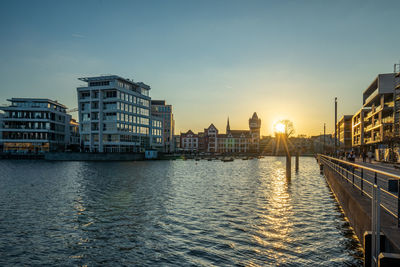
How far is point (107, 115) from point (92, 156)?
14109 mm

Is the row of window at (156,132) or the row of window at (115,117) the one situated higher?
the row of window at (115,117)

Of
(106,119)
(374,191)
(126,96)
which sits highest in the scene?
(126,96)

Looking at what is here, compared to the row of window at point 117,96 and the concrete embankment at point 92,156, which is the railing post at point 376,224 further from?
the row of window at point 117,96

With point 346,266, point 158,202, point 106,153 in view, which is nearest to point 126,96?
point 106,153

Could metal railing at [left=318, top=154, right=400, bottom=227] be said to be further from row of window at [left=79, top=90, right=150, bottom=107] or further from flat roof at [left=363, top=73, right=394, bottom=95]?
row of window at [left=79, top=90, right=150, bottom=107]

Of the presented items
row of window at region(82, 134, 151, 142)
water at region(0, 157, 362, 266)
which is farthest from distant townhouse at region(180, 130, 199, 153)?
water at region(0, 157, 362, 266)

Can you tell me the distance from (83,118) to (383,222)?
330ft

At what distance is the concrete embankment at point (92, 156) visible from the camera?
8881 cm

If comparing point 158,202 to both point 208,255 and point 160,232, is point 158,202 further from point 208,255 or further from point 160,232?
point 208,255

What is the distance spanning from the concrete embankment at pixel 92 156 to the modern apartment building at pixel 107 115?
18.7 ft

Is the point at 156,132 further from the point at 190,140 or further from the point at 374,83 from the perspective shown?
the point at 190,140

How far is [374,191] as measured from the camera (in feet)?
23.7

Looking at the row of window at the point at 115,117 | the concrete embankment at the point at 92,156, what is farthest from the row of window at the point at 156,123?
the concrete embankment at the point at 92,156

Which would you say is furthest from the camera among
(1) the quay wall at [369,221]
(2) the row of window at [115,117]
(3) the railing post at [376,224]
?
(2) the row of window at [115,117]
